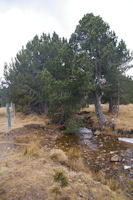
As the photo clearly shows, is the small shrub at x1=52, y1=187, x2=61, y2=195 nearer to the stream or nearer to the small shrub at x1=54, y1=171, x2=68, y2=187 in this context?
the small shrub at x1=54, y1=171, x2=68, y2=187

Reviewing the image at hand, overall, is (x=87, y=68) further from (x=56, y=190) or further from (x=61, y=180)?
(x=56, y=190)

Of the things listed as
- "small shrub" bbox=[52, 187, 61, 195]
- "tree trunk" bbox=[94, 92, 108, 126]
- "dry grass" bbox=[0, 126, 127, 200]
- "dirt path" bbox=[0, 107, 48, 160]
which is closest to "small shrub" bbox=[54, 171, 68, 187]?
"dry grass" bbox=[0, 126, 127, 200]

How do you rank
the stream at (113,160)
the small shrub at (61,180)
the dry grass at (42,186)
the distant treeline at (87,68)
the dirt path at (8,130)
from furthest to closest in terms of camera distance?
the distant treeline at (87,68) → the dirt path at (8,130) → the stream at (113,160) → the small shrub at (61,180) → the dry grass at (42,186)

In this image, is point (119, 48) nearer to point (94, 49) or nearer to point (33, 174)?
point (94, 49)

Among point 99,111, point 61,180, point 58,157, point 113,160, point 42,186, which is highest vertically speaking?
point 99,111

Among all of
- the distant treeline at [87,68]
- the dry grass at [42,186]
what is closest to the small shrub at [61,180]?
the dry grass at [42,186]

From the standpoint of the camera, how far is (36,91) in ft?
46.0

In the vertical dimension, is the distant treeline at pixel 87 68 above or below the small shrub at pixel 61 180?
above

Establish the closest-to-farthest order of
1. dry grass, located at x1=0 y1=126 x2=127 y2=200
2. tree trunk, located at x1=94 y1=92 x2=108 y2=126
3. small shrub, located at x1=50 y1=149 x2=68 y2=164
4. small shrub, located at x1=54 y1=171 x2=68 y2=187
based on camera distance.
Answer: dry grass, located at x1=0 y1=126 x2=127 y2=200 < small shrub, located at x1=54 y1=171 x2=68 y2=187 < small shrub, located at x1=50 y1=149 x2=68 y2=164 < tree trunk, located at x1=94 y1=92 x2=108 y2=126

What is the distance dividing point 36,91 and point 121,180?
12.1 m

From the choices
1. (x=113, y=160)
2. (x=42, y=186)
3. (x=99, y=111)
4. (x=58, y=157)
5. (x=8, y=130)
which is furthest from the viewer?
(x=99, y=111)

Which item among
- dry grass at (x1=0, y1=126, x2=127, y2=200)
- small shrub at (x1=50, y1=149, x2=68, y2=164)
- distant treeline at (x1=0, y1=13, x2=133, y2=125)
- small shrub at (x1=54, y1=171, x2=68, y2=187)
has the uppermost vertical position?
distant treeline at (x1=0, y1=13, x2=133, y2=125)

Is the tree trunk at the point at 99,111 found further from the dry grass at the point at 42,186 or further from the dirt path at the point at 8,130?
the dry grass at the point at 42,186

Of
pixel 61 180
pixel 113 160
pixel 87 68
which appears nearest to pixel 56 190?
pixel 61 180
